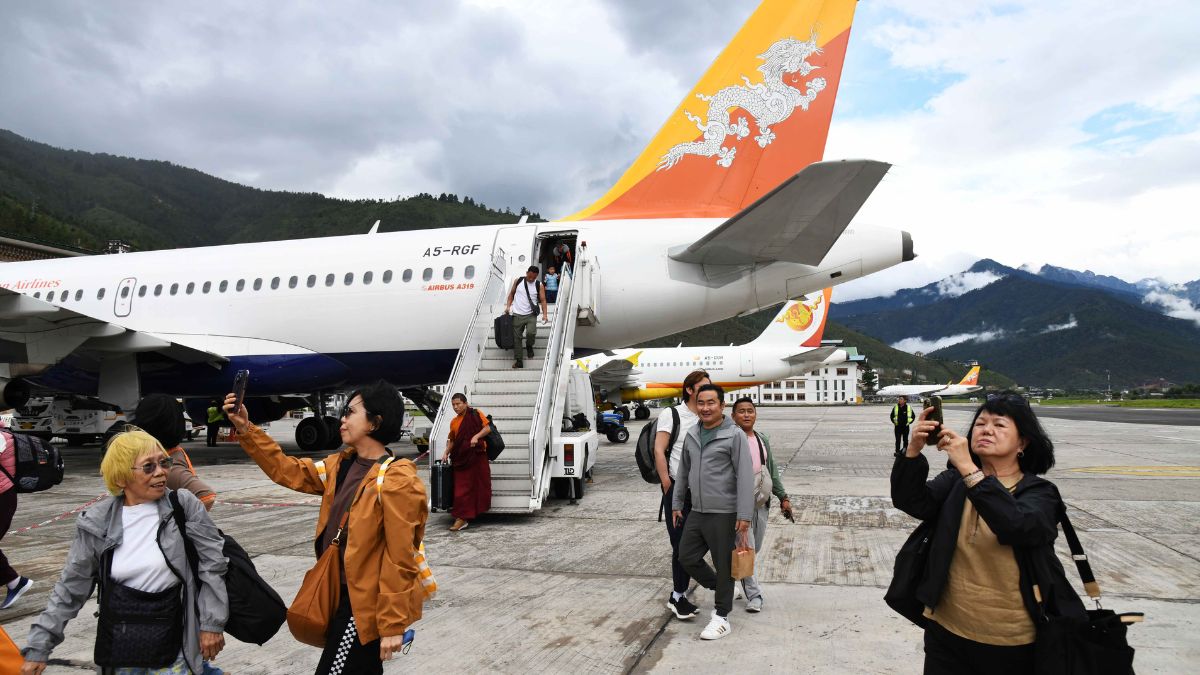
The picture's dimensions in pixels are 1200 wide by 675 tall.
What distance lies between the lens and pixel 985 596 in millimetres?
2238

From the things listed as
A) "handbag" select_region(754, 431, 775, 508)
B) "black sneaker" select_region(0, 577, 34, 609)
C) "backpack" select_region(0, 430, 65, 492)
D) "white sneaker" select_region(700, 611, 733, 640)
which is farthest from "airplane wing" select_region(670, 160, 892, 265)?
"black sneaker" select_region(0, 577, 34, 609)

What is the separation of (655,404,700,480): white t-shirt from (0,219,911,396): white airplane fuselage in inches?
237

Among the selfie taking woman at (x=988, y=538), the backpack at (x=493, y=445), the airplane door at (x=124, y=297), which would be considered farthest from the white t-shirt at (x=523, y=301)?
the airplane door at (x=124, y=297)

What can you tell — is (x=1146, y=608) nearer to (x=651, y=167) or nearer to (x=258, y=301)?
(x=651, y=167)

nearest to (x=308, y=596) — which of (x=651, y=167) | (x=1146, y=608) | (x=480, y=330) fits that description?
(x=1146, y=608)

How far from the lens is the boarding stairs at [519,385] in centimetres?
782

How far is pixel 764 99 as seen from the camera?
1112 cm

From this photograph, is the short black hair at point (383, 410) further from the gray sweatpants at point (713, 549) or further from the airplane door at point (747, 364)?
the airplane door at point (747, 364)

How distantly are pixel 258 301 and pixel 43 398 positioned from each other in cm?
1030

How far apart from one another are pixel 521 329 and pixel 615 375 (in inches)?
754

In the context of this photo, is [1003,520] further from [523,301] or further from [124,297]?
[124,297]

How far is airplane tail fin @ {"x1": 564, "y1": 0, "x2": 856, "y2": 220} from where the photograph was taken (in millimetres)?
10875

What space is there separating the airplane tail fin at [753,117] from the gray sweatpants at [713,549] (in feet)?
25.8

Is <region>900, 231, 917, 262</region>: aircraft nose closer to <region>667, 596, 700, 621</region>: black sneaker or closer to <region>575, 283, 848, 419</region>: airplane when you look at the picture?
<region>667, 596, 700, 621</region>: black sneaker
